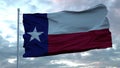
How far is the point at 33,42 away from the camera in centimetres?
3020

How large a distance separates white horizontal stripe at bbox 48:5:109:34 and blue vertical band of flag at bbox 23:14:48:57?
41cm

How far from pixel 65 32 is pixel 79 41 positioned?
116cm

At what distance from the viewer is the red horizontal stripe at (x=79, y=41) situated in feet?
99.1

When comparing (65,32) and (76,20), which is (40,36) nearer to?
(65,32)

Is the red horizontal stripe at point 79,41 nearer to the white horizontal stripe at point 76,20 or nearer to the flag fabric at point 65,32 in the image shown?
the flag fabric at point 65,32

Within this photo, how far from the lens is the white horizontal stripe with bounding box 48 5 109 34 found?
31016 mm

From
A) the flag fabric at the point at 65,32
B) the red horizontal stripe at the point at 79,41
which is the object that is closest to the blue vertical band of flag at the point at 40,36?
the flag fabric at the point at 65,32

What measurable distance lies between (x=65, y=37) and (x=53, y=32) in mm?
804

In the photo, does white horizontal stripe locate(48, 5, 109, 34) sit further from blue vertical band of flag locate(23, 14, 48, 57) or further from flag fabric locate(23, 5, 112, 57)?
blue vertical band of flag locate(23, 14, 48, 57)

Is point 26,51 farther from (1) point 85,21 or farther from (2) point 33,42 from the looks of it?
(1) point 85,21

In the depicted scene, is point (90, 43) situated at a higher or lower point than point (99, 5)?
lower

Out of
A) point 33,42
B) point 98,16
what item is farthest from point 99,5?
point 33,42

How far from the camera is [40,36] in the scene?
3059 cm

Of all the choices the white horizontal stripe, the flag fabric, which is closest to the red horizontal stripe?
the flag fabric
